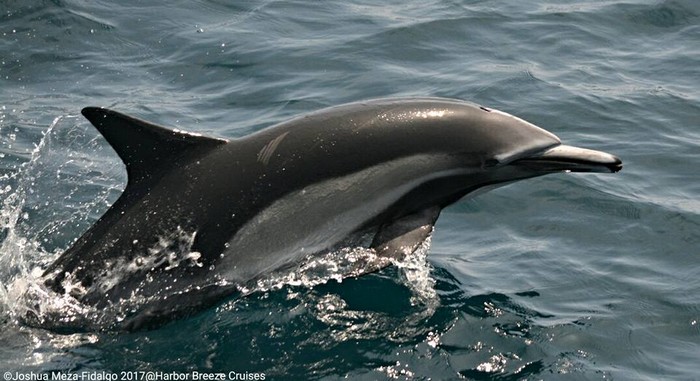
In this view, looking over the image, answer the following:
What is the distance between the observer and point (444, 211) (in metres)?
10.1

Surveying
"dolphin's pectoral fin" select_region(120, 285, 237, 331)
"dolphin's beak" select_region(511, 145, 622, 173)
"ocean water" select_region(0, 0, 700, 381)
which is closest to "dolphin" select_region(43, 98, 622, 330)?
"dolphin's pectoral fin" select_region(120, 285, 237, 331)

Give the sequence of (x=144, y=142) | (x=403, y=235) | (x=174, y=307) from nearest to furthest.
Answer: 1. (x=144, y=142)
2. (x=174, y=307)
3. (x=403, y=235)

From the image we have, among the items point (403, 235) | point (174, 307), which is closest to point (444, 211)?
point (403, 235)

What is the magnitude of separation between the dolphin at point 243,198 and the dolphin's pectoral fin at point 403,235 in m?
0.01

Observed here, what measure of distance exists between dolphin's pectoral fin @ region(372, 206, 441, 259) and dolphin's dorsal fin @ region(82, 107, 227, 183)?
4.20ft

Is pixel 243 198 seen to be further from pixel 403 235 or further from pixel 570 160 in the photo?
pixel 570 160

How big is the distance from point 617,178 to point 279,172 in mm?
4215

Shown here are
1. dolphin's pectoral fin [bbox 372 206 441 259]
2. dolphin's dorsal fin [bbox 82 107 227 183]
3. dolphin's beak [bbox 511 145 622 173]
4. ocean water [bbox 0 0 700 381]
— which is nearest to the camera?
dolphin's dorsal fin [bbox 82 107 227 183]

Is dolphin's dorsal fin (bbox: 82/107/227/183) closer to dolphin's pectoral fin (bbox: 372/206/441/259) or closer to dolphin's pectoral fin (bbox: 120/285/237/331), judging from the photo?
dolphin's pectoral fin (bbox: 120/285/237/331)

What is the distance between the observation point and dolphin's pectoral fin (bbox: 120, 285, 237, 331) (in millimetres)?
7695

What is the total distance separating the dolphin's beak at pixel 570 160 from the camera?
8.12 metres

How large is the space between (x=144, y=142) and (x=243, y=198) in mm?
737

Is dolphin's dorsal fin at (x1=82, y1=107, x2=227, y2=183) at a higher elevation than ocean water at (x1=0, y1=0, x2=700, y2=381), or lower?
higher

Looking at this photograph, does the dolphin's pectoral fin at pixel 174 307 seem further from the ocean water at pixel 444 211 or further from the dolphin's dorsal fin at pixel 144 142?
the dolphin's dorsal fin at pixel 144 142
